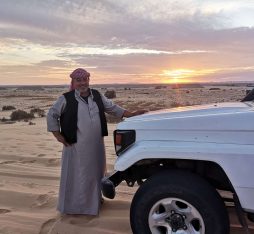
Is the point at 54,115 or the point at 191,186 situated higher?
the point at 54,115

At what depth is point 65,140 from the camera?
5520mm

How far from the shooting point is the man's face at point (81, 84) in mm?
5566

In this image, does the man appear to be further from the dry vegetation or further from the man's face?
the dry vegetation

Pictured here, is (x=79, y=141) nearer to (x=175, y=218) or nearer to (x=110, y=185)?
(x=110, y=185)

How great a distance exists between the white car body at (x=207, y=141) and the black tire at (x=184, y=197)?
0.22 metres

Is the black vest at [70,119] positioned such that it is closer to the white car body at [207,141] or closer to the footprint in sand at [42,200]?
the footprint in sand at [42,200]

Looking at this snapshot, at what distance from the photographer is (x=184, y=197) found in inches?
155

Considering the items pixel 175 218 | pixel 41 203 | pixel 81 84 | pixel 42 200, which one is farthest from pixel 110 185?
pixel 42 200

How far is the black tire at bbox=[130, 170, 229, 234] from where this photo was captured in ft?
12.8

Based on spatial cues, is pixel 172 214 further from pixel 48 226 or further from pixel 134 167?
pixel 48 226

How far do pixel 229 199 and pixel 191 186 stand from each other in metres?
0.75

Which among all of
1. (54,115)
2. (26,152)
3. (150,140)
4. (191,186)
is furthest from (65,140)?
(26,152)

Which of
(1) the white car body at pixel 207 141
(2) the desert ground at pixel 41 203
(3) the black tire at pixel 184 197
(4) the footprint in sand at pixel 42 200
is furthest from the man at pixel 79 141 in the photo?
(3) the black tire at pixel 184 197

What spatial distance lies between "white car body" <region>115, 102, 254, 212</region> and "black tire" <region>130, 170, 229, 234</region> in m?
0.22
